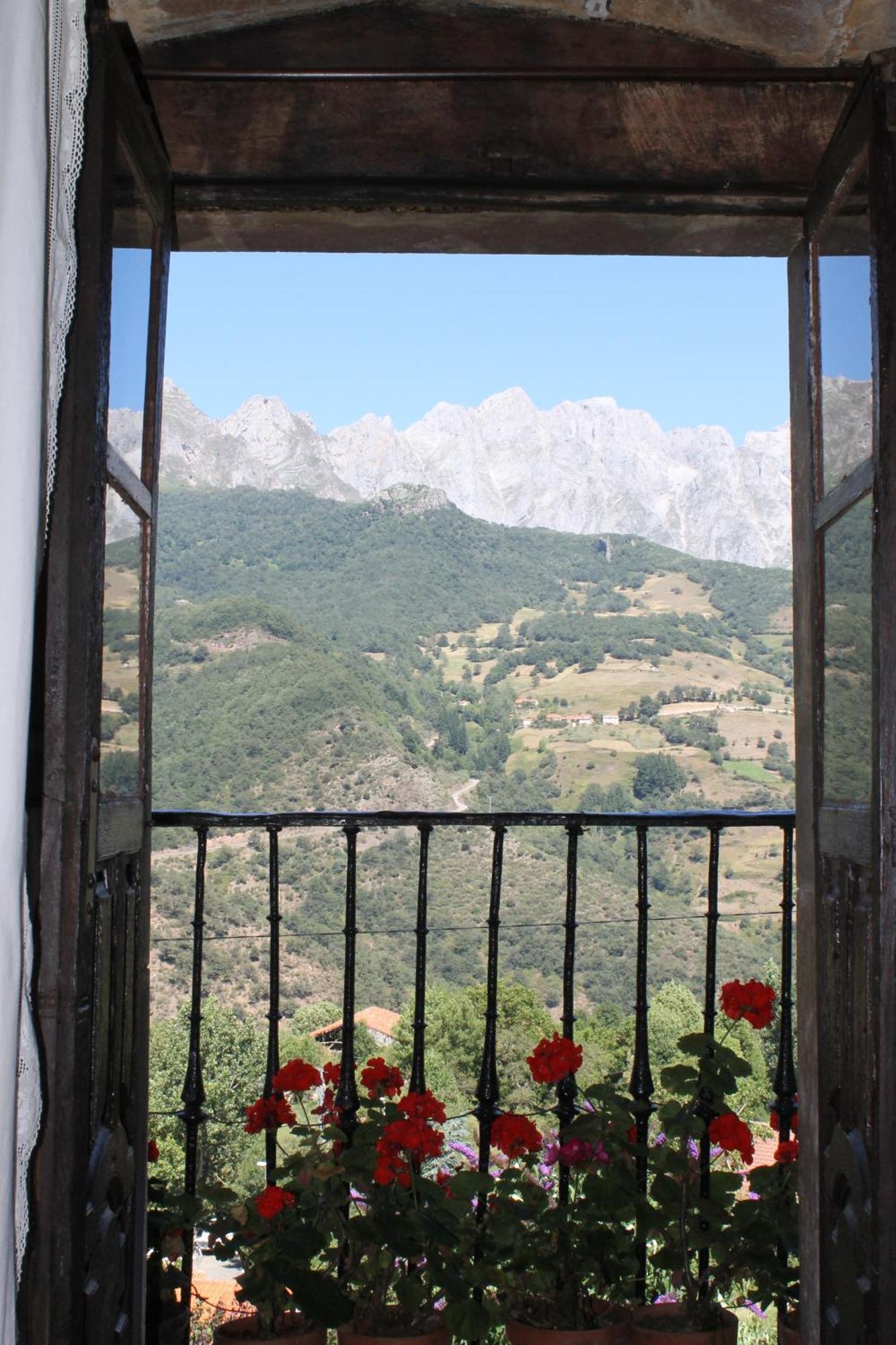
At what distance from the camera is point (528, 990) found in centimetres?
1961

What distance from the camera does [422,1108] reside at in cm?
221

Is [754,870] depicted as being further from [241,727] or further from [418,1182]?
[418,1182]

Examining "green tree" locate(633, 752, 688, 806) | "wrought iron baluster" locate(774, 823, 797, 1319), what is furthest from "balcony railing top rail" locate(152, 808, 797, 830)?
"green tree" locate(633, 752, 688, 806)

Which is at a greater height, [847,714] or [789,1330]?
[847,714]

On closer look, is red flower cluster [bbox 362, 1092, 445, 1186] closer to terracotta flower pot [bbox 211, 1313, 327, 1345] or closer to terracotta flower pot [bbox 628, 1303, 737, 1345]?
terracotta flower pot [bbox 211, 1313, 327, 1345]

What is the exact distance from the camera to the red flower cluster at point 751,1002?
7.58 ft

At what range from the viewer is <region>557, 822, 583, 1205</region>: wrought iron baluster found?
7.38 feet

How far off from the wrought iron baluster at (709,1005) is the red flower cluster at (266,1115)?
0.80 m

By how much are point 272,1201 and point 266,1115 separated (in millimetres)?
250

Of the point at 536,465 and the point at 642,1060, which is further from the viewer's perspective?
the point at 536,465

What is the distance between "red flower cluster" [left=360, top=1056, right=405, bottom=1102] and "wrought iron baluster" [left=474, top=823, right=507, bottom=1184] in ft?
0.53

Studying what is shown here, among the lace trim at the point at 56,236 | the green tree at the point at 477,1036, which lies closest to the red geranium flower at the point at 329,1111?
the lace trim at the point at 56,236

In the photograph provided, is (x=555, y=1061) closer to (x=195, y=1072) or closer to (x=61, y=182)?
(x=195, y=1072)

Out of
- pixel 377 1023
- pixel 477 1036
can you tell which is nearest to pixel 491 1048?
pixel 477 1036
